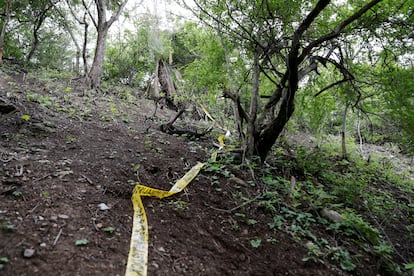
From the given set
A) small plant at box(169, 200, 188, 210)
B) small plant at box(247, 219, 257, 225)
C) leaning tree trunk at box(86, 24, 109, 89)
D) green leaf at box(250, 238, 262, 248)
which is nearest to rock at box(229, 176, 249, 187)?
small plant at box(247, 219, 257, 225)

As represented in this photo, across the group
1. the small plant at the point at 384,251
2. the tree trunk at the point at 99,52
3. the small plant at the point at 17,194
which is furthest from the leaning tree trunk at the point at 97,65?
the small plant at the point at 384,251

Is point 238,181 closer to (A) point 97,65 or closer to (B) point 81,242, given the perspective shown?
(B) point 81,242

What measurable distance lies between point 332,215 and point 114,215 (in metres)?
2.53

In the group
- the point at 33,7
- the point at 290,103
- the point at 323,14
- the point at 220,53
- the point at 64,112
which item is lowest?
the point at 64,112

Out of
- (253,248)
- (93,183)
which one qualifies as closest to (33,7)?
(93,183)

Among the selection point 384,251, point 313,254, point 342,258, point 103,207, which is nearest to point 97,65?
point 103,207

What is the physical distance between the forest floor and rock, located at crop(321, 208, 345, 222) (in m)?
0.28

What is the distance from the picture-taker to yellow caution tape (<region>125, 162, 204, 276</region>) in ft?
5.87

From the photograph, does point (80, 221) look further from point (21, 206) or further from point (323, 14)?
point (323, 14)

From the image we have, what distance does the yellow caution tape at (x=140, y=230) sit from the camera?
179 centimetres

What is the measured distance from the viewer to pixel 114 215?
2318 millimetres

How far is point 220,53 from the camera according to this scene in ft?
17.4

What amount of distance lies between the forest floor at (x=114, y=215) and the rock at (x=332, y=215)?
28 cm

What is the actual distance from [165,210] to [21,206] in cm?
124
